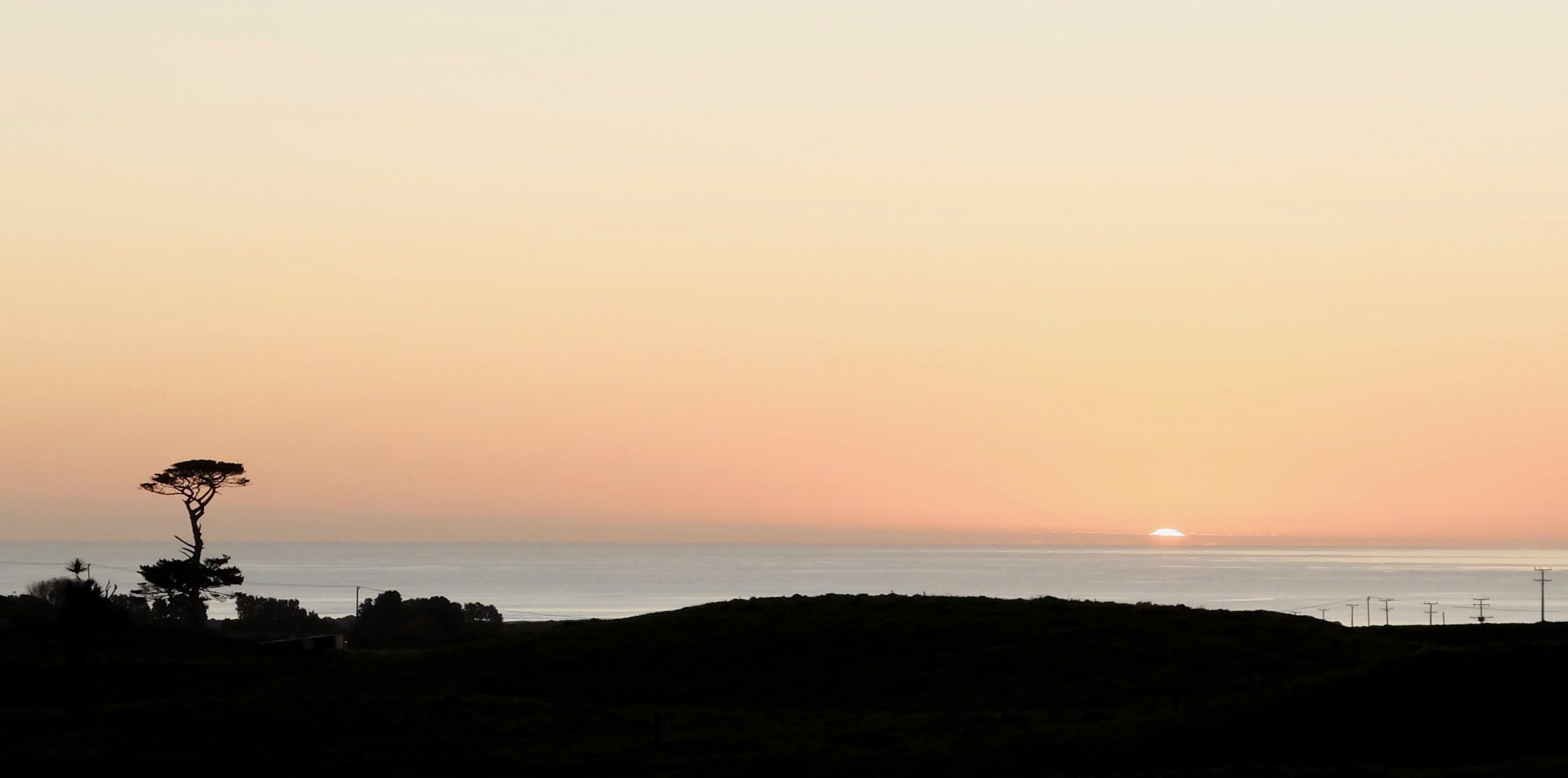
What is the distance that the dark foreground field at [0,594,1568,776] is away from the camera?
3356cm

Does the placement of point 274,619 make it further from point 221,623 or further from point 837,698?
point 837,698

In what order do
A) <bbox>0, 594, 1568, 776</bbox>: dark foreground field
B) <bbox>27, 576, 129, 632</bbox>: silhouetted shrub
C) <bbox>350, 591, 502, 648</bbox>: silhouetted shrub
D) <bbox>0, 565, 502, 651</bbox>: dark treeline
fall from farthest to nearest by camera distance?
<bbox>350, 591, 502, 648</bbox>: silhouetted shrub → <bbox>0, 565, 502, 651</bbox>: dark treeline → <bbox>27, 576, 129, 632</bbox>: silhouetted shrub → <bbox>0, 594, 1568, 776</bbox>: dark foreground field

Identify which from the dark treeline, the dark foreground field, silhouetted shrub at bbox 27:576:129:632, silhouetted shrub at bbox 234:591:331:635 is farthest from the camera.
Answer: silhouetted shrub at bbox 234:591:331:635

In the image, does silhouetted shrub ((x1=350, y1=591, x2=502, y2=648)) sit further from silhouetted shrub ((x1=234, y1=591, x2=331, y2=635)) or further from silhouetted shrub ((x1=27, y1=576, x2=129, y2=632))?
silhouetted shrub ((x1=27, y1=576, x2=129, y2=632))

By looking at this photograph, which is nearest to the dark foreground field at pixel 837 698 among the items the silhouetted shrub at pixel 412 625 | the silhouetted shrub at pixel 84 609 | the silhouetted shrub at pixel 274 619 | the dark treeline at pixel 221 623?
the silhouetted shrub at pixel 84 609

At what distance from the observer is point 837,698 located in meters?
49.1

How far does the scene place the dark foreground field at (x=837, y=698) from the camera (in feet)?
110

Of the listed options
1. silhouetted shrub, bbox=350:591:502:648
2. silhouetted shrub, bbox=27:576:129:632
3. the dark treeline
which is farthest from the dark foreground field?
silhouetted shrub, bbox=350:591:502:648

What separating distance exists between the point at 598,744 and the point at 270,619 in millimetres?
61854

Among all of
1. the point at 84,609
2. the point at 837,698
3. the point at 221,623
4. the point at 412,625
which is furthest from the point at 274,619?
the point at 837,698

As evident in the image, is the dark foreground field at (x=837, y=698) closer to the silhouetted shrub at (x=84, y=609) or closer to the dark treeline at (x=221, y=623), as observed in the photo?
the silhouetted shrub at (x=84, y=609)

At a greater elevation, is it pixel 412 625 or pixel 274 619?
pixel 412 625

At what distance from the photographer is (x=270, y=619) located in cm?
9525

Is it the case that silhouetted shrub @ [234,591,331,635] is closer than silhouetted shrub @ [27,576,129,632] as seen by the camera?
No
